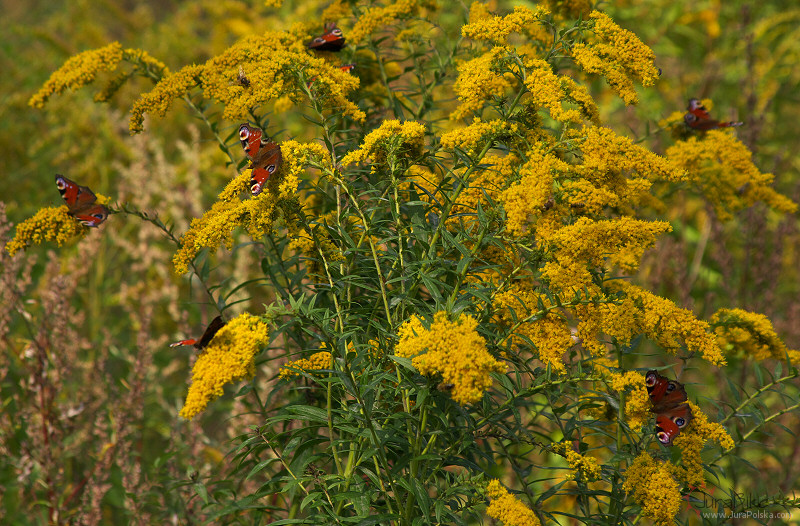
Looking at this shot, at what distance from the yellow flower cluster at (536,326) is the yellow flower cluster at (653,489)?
18.2 inches

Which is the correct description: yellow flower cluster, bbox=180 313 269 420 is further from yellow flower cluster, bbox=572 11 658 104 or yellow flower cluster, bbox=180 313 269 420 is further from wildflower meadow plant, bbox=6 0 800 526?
yellow flower cluster, bbox=572 11 658 104

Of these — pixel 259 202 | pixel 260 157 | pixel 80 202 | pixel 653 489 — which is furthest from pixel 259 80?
pixel 653 489

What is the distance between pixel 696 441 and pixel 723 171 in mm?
1522

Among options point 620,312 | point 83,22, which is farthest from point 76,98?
point 620,312

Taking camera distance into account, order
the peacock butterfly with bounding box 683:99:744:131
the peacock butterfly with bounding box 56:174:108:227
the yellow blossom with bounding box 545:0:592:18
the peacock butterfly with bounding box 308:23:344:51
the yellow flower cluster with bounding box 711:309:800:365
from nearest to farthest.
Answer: the peacock butterfly with bounding box 56:174:108:227, the yellow flower cluster with bounding box 711:309:800:365, the peacock butterfly with bounding box 308:23:344:51, the yellow blossom with bounding box 545:0:592:18, the peacock butterfly with bounding box 683:99:744:131

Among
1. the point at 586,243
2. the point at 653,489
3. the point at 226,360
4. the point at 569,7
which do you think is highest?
the point at 569,7

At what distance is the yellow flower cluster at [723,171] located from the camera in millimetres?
3203

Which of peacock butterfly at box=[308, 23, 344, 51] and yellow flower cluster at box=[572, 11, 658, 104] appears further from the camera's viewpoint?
peacock butterfly at box=[308, 23, 344, 51]

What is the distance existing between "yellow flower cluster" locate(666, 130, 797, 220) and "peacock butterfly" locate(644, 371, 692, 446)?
126 centimetres

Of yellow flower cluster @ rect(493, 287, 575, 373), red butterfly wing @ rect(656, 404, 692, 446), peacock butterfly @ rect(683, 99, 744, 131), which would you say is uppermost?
yellow flower cluster @ rect(493, 287, 575, 373)

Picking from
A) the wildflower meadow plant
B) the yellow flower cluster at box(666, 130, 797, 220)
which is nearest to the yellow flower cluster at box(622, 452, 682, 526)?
the wildflower meadow plant

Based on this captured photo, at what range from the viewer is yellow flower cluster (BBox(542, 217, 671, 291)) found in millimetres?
2094

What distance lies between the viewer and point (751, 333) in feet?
9.40

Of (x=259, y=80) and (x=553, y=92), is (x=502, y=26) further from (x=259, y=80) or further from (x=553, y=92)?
(x=259, y=80)
